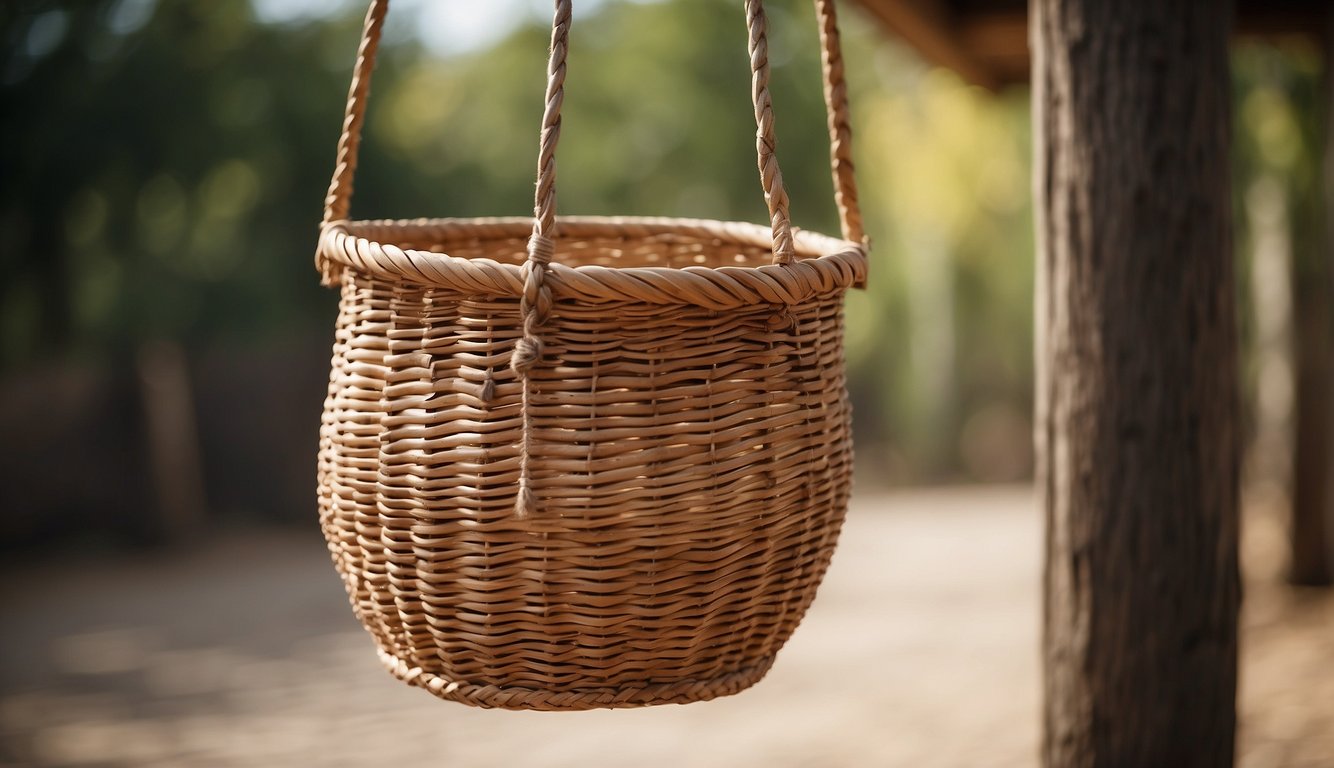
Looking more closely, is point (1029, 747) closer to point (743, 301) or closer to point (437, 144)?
point (743, 301)

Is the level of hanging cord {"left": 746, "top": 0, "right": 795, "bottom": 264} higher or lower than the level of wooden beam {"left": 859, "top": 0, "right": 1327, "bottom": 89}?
lower

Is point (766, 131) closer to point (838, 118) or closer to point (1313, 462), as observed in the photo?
point (838, 118)

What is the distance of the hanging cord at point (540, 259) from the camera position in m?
0.91

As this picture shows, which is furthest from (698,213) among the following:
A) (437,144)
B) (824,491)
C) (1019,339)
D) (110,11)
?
(824,491)

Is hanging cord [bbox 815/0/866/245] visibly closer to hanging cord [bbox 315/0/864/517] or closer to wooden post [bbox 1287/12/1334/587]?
hanging cord [bbox 315/0/864/517]

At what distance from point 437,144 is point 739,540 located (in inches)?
270

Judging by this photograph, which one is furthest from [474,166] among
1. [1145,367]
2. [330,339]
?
[1145,367]

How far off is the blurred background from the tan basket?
232 cm

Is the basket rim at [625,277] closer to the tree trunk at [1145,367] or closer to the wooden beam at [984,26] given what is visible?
the tree trunk at [1145,367]

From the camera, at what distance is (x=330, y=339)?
24.0 ft

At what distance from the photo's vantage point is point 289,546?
6.86m

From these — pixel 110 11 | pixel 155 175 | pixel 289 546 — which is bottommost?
pixel 289 546

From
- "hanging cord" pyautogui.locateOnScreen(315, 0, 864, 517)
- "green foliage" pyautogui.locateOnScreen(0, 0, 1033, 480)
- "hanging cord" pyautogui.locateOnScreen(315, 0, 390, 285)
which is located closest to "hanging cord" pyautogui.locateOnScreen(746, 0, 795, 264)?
"hanging cord" pyautogui.locateOnScreen(315, 0, 864, 517)

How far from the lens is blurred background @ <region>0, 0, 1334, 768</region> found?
3.71 metres
